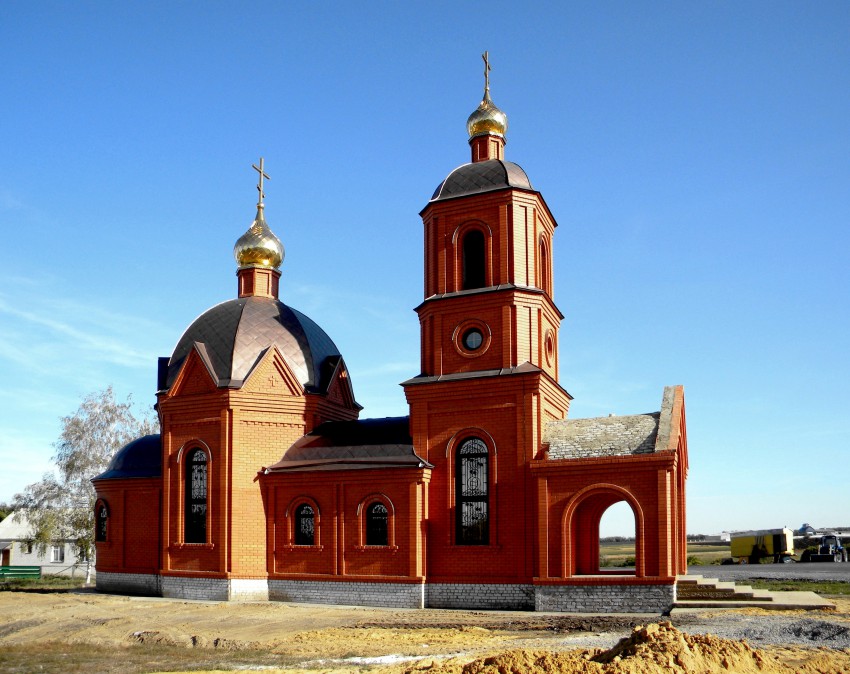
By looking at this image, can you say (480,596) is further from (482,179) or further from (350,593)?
(482,179)

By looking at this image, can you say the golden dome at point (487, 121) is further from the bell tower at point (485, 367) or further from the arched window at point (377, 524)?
the arched window at point (377, 524)

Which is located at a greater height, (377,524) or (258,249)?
(258,249)

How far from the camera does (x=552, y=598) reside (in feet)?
65.6

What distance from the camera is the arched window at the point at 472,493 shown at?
70.6ft

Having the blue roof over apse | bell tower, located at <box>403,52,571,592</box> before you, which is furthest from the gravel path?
the blue roof over apse

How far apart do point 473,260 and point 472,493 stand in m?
6.06

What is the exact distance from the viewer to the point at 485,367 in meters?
22.2

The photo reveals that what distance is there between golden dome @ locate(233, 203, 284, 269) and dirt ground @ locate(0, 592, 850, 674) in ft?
35.5

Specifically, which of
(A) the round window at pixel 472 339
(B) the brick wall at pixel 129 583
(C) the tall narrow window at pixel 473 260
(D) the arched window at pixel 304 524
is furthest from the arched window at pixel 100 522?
(C) the tall narrow window at pixel 473 260

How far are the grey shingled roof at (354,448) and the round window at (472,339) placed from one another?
111 inches

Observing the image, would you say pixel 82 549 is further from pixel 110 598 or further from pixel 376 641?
pixel 376 641

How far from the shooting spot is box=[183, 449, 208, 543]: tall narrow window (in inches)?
955

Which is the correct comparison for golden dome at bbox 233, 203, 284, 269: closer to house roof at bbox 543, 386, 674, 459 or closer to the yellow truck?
house roof at bbox 543, 386, 674, 459

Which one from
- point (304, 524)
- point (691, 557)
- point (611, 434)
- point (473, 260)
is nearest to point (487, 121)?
point (473, 260)
